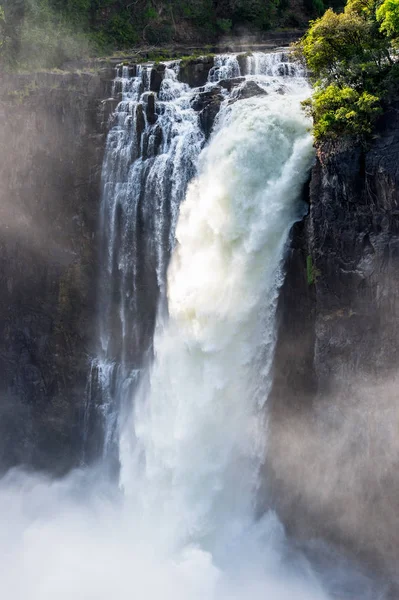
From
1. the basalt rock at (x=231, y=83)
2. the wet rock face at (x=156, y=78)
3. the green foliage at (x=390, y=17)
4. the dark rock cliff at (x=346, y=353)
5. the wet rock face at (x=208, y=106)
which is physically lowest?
the dark rock cliff at (x=346, y=353)

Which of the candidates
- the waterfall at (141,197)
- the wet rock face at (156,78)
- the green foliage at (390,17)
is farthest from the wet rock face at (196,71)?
the green foliage at (390,17)

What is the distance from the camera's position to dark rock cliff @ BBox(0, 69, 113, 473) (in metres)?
28.8

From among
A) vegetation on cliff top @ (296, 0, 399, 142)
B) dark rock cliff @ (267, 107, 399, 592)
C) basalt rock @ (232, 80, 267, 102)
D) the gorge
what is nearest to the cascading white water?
the gorge

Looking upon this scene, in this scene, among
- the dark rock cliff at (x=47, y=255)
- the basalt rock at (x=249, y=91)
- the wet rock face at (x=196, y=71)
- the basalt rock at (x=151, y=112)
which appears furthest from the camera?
the dark rock cliff at (x=47, y=255)

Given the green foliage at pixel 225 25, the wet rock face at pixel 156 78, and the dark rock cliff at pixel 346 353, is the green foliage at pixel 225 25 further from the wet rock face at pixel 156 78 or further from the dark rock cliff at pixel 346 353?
the dark rock cliff at pixel 346 353

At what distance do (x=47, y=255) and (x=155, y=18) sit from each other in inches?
750

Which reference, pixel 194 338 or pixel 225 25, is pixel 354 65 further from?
pixel 225 25

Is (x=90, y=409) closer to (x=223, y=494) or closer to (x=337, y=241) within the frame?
(x=223, y=494)

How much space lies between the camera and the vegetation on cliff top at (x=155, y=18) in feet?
116

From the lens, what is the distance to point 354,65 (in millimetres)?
19375

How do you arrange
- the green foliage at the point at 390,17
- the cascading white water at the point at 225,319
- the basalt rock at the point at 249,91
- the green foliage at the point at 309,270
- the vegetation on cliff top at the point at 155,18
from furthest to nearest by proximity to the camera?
the vegetation on cliff top at the point at 155,18 < the basalt rock at the point at 249,91 < the cascading white water at the point at 225,319 < the green foliage at the point at 309,270 < the green foliage at the point at 390,17

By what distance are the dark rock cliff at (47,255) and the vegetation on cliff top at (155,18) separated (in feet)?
26.6

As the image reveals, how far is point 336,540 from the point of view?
69.9ft

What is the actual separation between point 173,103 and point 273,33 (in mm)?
14169
